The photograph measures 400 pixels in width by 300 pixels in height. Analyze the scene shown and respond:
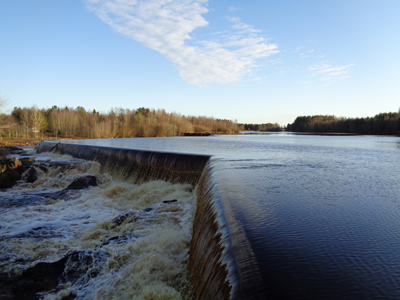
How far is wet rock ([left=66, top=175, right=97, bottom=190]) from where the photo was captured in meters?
11.3

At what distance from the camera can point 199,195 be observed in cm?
707

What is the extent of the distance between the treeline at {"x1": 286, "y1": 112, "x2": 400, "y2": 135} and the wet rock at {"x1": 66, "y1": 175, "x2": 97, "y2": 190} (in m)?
66.8

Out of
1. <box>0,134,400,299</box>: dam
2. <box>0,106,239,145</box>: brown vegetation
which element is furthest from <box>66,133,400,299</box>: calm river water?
<box>0,106,239,145</box>: brown vegetation

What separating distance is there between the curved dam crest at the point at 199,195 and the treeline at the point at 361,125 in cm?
6466

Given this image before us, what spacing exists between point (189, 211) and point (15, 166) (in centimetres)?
1258

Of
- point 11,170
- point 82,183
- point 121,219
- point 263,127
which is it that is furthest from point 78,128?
point 263,127

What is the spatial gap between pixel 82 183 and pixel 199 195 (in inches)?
279

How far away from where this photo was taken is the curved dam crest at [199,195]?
2.47m

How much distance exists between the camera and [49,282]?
13.3ft

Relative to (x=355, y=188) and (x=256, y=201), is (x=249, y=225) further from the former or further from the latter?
(x=355, y=188)

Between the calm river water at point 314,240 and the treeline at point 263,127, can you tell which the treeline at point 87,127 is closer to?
the calm river water at point 314,240

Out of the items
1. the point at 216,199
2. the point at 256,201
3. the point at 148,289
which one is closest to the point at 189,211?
the point at 216,199

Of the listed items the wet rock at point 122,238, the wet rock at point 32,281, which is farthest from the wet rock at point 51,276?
the wet rock at point 122,238

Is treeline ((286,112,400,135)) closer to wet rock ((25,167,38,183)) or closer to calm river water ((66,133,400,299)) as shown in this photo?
calm river water ((66,133,400,299))
